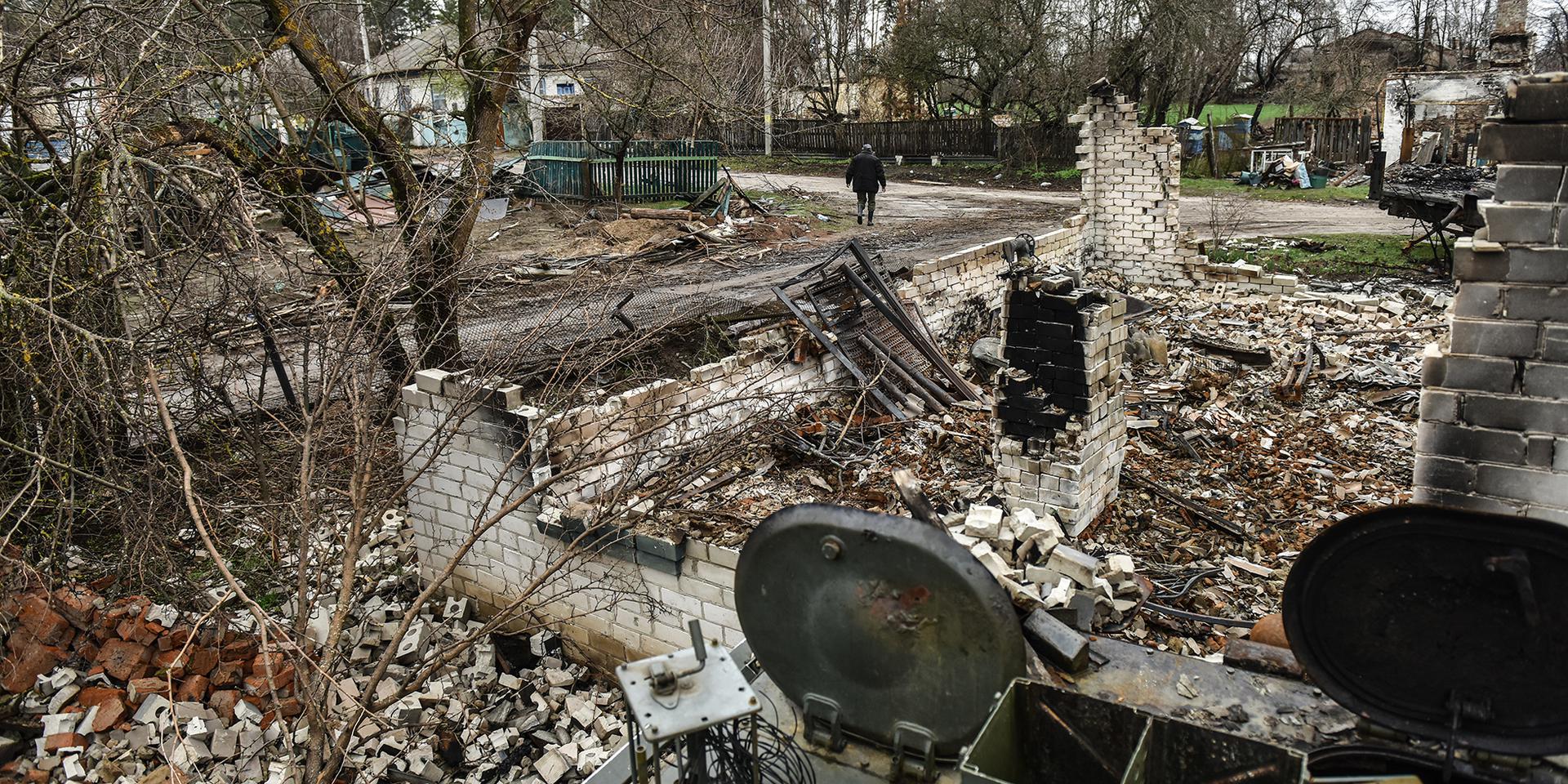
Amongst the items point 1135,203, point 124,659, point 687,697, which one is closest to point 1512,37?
point 1135,203

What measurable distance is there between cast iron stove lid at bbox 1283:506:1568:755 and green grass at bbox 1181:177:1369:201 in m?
20.7

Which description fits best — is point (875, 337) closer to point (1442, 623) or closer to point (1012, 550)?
point (1012, 550)

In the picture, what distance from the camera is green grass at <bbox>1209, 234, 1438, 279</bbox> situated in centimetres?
1541

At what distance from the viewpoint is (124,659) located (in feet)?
22.0

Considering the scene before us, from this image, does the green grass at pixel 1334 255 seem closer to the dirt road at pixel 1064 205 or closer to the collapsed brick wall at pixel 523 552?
the dirt road at pixel 1064 205

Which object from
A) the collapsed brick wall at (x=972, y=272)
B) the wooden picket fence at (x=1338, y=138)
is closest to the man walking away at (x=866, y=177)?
the collapsed brick wall at (x=972, y=272)

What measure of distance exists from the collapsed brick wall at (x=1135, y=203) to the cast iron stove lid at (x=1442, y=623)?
11.9 meters

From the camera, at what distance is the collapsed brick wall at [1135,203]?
1427cm

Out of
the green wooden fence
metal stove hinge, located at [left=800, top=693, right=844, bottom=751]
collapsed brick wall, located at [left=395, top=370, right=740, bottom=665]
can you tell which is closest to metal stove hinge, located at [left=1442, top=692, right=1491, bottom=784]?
metal stove hinge, located at [left=800, top=693, right=844, bottom=751]

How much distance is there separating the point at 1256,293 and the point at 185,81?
12829 millimetres

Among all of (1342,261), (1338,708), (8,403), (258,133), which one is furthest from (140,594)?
(1342,261)

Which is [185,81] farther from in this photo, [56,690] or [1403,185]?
[1403,185]

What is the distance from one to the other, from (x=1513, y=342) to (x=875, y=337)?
7.44 meters

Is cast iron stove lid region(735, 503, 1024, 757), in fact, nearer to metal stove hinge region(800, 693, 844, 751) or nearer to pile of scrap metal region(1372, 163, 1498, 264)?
metal stove hinge region(800, 693, 844, 751)
